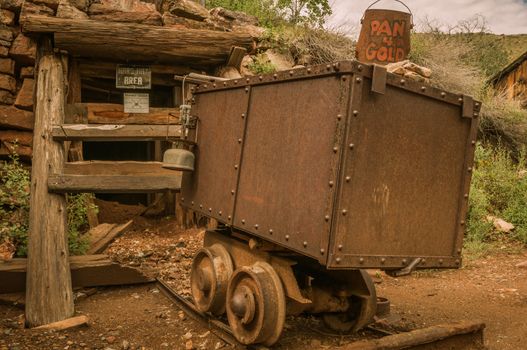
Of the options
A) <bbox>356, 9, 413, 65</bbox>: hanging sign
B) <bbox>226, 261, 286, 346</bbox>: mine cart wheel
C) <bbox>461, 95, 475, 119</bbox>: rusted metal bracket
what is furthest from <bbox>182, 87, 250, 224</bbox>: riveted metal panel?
<bbox>356, 9, 413, 65</bbox>: hanging sign

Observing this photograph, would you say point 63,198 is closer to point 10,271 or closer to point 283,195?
point 10,271

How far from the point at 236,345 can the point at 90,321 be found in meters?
1.56

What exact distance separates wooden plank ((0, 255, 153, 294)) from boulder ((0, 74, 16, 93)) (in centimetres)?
301

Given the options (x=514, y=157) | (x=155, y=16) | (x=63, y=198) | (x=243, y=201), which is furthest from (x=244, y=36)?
(x=514, y=157)

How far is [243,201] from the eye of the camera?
3643 mm

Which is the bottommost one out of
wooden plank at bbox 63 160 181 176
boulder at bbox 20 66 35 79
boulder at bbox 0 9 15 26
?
wooden plank at bbox 63 160 181 176

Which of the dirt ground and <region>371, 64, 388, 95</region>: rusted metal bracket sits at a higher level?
<region>371, 64, 388, 95</region>: rusted metal bracket

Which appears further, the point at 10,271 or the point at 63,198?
the point at 63,198

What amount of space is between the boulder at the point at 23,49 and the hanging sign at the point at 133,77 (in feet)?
3.79

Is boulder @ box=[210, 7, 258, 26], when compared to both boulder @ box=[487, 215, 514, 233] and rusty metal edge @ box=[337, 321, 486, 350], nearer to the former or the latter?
boulder @ box=[487, 215, 514, 233]

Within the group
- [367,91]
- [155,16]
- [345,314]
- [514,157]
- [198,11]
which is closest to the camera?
[367,91]

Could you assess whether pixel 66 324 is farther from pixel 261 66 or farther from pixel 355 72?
pixel 261 66

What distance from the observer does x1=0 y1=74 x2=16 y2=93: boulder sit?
6.81 metres

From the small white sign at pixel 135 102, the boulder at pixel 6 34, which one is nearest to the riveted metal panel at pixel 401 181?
the small white sign at pixel 135 102
